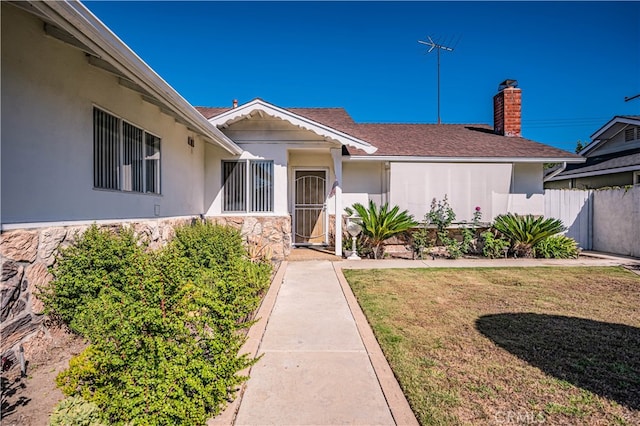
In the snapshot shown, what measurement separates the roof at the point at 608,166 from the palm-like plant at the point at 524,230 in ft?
15.0

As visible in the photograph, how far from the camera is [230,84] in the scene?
1681cm

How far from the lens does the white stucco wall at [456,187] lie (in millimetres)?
10938

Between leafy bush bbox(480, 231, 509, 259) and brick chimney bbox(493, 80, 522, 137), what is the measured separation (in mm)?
5234

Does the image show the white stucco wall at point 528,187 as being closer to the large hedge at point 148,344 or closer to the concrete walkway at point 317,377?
the concrete walkway at point 317,377

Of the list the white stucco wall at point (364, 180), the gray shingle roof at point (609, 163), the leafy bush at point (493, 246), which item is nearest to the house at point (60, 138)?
the white stucco wall at point (364, 180)

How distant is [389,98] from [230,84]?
33.6 ft

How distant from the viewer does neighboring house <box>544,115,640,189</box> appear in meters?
13.2

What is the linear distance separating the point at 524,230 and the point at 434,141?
172 inches

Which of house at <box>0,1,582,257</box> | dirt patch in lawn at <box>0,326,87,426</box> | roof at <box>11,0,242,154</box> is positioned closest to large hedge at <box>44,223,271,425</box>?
dirt patch in lawn at <box>0,326,87,426</box>

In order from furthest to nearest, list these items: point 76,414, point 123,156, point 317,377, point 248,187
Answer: point 248,187, point 123,156, point 317,377, point 76,414

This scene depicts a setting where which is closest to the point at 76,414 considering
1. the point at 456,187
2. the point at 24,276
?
the point at 24,276

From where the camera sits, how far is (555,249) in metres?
10.3

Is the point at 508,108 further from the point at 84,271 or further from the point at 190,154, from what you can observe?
the point at 84,271

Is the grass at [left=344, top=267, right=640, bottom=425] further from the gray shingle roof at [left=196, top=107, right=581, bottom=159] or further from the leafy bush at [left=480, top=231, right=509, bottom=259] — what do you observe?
the gray shingle roof at [left=196, top=107, right=581, bottom=159]
